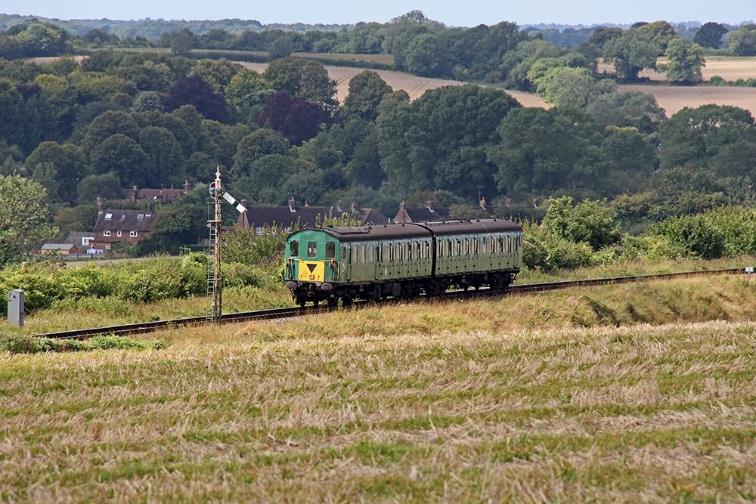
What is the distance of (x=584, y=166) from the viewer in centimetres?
16575

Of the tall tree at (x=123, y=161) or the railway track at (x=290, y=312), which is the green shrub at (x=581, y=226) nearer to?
the railway track at (x=290, y=312)

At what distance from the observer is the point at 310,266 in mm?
48688

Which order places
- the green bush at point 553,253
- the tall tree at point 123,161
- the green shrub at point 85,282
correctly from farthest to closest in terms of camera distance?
the tall tree at point 123,161 < the green bush at point 553,253 < the green shrub at point 85,282

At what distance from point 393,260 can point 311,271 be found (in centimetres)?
314

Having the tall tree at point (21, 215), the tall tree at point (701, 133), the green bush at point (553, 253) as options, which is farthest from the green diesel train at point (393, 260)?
the tall tree at point (701, 133)

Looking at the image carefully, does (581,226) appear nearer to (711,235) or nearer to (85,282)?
(711,235)

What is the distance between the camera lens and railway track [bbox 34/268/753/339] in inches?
1604

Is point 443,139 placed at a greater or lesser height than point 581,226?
lesser

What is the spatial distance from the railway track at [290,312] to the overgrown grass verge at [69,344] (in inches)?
86.4

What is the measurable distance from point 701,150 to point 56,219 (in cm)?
7631

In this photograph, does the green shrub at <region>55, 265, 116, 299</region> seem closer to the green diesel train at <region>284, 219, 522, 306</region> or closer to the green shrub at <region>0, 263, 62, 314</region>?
the green shrub at <region>0, 263, 62, 314</region>

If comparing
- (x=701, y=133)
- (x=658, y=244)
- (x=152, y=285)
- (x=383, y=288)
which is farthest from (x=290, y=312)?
(x=701, y=133)

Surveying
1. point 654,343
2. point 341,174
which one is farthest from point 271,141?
point 654,343

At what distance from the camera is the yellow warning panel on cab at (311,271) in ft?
159
